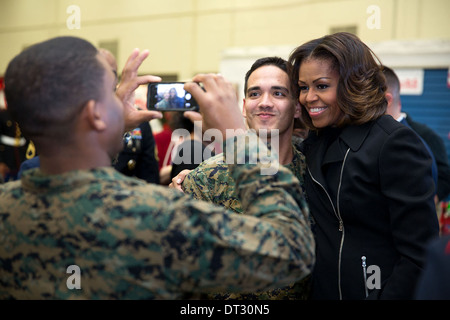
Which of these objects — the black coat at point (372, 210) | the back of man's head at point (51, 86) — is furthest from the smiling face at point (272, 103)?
the back of man's head at point (51, 86)

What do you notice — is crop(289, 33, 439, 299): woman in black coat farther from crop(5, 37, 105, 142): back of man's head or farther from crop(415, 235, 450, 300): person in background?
crop(5, 37, 105, 142): back of man's head

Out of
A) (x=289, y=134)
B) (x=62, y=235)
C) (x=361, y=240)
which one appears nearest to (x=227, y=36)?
(x=289, y=134)

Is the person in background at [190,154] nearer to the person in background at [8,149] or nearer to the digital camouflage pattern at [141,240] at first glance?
the digital camouflage pattern at [141,240]

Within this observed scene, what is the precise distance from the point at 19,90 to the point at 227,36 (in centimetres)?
653

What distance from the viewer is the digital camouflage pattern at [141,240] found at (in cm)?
100

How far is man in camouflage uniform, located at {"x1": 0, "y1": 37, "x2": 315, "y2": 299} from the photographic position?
3.27 feet

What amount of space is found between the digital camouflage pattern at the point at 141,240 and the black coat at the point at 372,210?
0.55 meters

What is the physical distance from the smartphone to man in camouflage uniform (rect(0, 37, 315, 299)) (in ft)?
1.71

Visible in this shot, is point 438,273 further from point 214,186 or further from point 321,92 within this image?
point 214,186

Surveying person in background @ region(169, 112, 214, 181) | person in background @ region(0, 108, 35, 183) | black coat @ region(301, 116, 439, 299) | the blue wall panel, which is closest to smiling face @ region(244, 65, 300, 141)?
black coat @ region(301, 116, 439, 299)

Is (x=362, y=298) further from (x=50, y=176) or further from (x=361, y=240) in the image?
(x=50, y=176)

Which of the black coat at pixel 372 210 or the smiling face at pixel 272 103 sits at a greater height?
the smiling face at pixel 272 103

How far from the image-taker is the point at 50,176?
1067 millimetres

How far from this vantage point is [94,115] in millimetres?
1039
